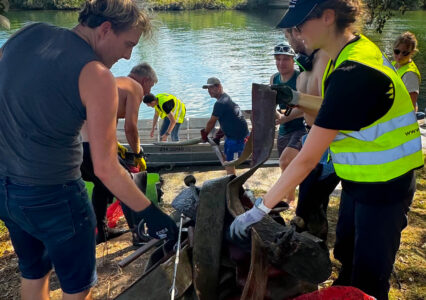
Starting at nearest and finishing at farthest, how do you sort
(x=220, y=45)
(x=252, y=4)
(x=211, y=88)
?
1. (x=211, y=88)
2. (x=220, y=45)
3. (x=252, y=4)

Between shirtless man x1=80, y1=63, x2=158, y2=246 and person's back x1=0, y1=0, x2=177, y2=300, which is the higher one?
person's back x1=0, y1=0, x2=177, y2=300

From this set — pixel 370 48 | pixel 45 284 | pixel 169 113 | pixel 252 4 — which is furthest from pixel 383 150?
pixel 252 4

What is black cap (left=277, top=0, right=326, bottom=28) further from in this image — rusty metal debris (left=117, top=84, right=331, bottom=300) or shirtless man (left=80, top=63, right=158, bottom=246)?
shirtless man (left=80, top=63, right=158, bottom=246)

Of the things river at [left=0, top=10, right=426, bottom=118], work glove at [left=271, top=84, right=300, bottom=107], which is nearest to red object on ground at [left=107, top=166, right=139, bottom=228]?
work glove at [left=271, top=84, right=300, bottom=107]

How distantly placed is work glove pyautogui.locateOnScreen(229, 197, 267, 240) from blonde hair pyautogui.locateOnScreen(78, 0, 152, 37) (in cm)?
98

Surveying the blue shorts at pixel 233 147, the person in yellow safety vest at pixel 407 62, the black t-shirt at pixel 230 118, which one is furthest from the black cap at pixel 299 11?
the blue shorts at pixel 233 147

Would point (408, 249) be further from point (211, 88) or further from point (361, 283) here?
point (211, 88)

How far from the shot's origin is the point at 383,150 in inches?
66.9

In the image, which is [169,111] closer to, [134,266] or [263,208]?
[134,266]

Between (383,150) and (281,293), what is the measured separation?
2.56 feet

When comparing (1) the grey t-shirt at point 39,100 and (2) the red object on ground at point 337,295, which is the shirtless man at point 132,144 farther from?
(2) the red object on ground at point 337,295

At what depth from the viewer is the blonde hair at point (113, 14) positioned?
1644 mm

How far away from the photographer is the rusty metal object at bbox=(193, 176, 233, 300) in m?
1.67

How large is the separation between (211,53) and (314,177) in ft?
Result: 68.1
